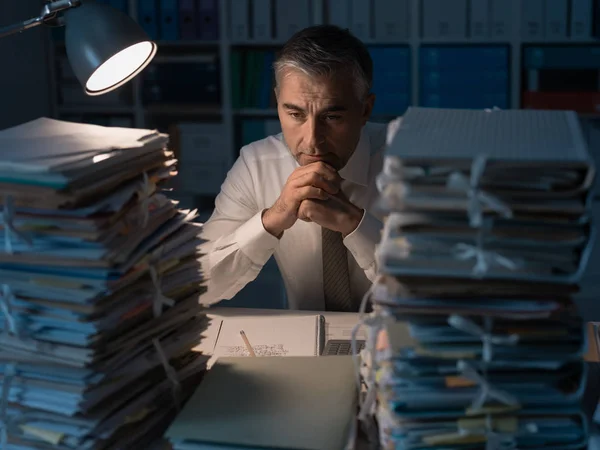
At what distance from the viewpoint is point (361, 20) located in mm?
3520

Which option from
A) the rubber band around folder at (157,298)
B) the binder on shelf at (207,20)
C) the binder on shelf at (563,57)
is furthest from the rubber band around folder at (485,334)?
the binder on shelf at (207,20)

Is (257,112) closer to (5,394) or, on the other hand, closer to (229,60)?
(229,60)

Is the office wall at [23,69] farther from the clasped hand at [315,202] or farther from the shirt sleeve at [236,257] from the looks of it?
the clasped hand at [315,202]

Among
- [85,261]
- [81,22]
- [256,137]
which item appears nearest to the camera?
[85,261]

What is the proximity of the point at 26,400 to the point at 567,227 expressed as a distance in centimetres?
69

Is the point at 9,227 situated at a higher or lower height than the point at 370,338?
higher

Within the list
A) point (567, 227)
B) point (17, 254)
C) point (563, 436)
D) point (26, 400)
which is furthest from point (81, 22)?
point (563, 436)

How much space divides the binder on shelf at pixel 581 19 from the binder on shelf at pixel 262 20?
1.31 metres

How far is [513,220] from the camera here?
83 centimetres

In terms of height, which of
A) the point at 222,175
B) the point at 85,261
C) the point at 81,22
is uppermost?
the point at 81,22

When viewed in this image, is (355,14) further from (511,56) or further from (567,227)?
(567,227)

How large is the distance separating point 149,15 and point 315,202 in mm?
2252

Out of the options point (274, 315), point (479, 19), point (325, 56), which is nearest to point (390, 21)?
point (479, 19)

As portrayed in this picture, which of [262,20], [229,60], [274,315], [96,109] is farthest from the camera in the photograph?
[96,109]
